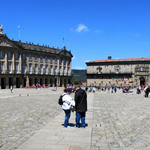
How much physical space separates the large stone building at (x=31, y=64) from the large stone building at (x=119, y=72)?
11118mm

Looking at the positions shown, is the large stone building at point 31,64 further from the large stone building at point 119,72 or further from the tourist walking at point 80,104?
the tourist walking at point 80,104

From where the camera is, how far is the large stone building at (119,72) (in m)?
72.5

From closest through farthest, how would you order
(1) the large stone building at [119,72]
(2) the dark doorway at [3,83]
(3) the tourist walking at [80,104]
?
(3) the tourist walking at [80,104] < (2) the dark doorway at [3,83] < (1) the large stone building at [119,72]

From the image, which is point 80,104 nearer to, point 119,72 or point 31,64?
point 31,64

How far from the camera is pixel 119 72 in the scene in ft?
250

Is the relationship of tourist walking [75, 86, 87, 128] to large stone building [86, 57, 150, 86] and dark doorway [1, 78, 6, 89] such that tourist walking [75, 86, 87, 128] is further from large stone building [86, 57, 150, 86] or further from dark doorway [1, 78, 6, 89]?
large stone building [86, 57, 150, 86]

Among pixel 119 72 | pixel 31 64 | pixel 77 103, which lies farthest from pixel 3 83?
pixel 77 103

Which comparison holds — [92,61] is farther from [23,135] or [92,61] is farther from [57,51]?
[23,135]

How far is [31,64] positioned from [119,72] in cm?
3136

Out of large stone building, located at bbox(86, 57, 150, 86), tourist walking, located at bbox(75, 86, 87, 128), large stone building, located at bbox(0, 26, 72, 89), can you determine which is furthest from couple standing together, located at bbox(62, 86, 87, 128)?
large stone building, located at bbox(86, 57, 150, 86)

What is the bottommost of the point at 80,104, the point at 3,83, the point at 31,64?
the point at 80,104

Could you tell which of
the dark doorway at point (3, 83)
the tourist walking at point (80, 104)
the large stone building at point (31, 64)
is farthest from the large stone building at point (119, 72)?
the tourist walking at point (80, 104)

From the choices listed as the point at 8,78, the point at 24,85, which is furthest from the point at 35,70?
the point at 8,78

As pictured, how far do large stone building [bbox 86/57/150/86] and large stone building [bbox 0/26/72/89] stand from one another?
36.5 ft
